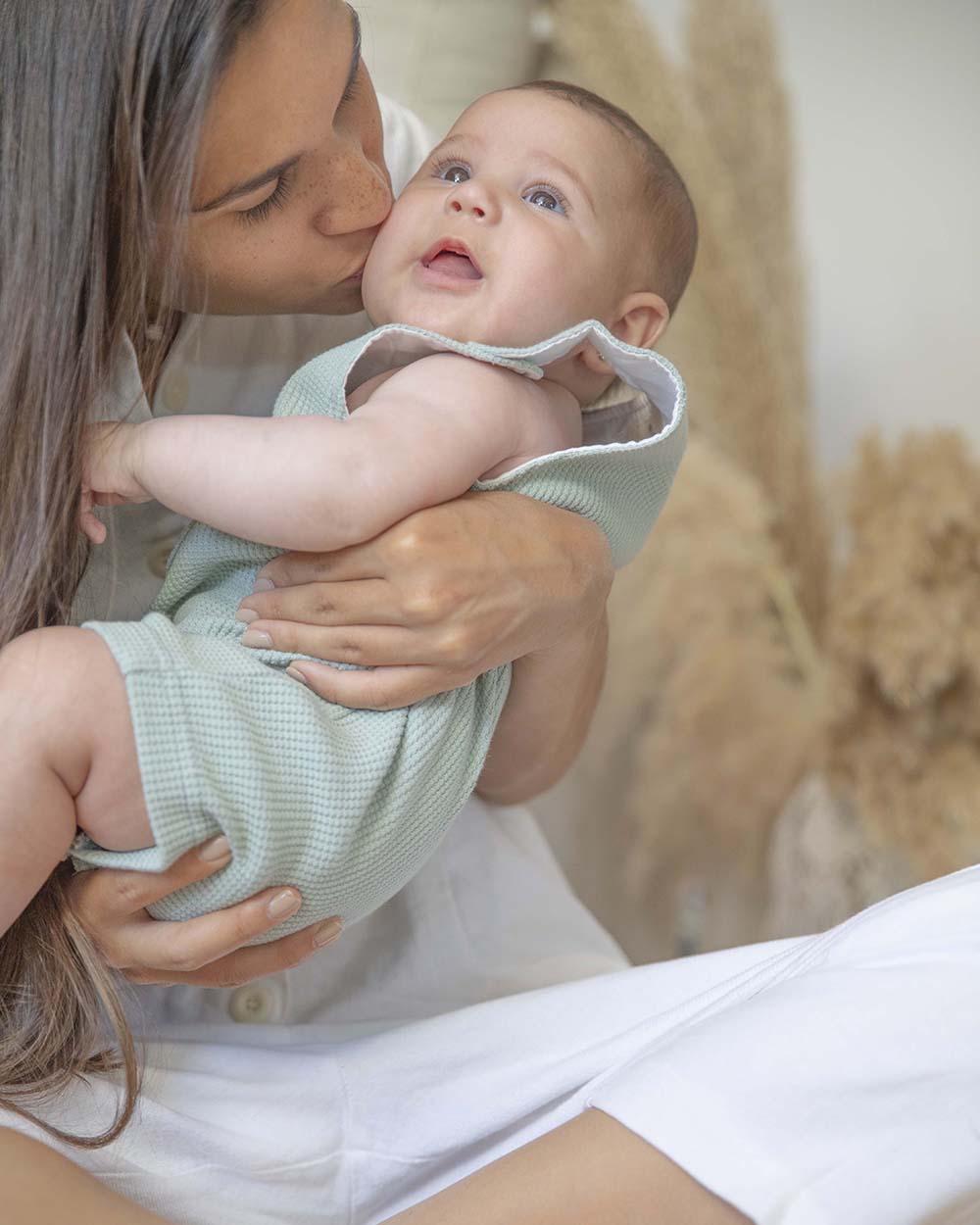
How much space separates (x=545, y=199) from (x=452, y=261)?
0.28ft

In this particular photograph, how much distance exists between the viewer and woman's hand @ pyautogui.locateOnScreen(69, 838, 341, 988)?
729mm

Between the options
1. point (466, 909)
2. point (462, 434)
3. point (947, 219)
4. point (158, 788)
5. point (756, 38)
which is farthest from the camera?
point (947, 219)

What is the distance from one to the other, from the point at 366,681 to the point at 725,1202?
337mm

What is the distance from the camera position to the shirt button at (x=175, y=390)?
0.97 meters

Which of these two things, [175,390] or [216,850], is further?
[175,390]

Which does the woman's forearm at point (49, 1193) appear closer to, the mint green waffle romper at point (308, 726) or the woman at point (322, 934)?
the woman at point (322, 934)

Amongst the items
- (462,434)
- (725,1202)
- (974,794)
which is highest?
(462,434)

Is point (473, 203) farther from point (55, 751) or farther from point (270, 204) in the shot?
point (55, 751)

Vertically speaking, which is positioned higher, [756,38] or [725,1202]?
[756,38]

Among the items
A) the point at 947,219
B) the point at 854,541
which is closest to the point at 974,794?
the point at 854,541

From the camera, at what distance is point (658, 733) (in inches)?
69.7

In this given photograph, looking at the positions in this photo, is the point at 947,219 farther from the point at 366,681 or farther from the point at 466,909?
the point at 366,681

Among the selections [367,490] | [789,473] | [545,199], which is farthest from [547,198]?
[789,473]

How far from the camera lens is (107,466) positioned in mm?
770
